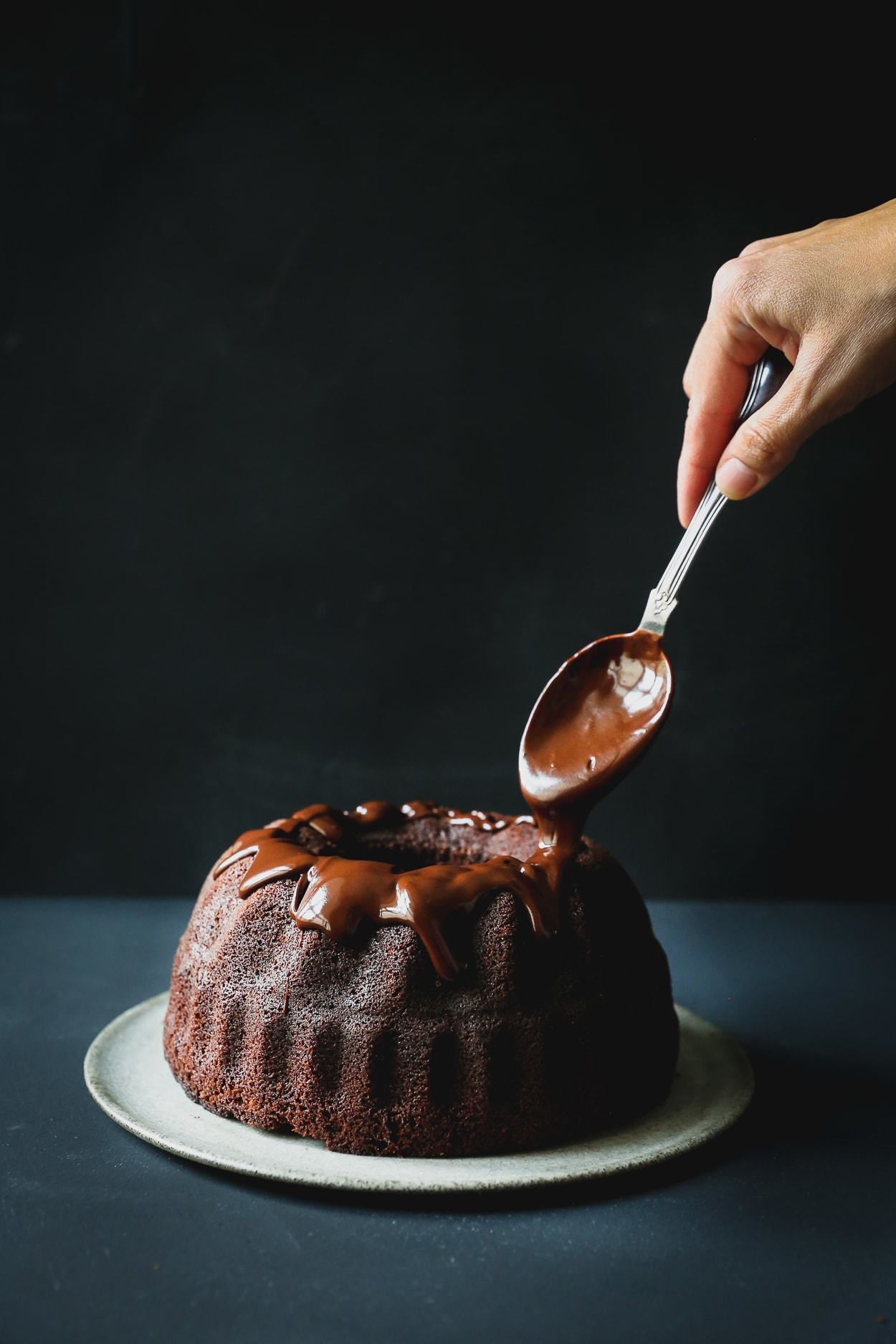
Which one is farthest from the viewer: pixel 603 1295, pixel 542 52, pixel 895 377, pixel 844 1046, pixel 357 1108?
pixel 542 52

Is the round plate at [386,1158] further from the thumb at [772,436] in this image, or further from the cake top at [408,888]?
the thumb at [772,436]

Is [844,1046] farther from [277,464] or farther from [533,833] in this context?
[277,464]

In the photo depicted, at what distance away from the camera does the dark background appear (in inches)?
112

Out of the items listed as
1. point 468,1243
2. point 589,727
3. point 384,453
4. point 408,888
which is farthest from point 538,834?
point 384,453

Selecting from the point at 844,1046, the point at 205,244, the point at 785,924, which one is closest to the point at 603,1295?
the point at 844,1046

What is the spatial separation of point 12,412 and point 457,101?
49.0 inches

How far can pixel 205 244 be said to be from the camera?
2.93 meters

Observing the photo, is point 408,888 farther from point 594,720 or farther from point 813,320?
point 813,320

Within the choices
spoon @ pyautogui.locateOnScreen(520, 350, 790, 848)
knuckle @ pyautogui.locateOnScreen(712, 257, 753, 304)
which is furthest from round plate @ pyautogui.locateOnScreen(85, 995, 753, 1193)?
knuckle @ pyautogui.locateOnScreen(712, 257, 753, 304)

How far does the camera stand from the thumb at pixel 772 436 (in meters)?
1.79

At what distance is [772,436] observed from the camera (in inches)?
70.9

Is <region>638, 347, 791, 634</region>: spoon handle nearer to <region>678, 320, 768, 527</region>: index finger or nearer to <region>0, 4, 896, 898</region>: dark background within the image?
<region>678, 320, 768, 527</region>: index finger

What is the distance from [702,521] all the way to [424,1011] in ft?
2.71

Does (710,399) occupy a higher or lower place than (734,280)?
lower
